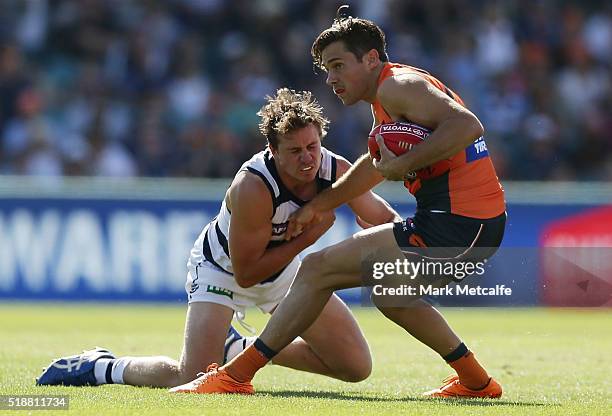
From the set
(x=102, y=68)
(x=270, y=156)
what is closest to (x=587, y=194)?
(x=102, y=68)

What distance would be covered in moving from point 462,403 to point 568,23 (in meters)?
13.1

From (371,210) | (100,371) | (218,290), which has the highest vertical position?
(371,210)

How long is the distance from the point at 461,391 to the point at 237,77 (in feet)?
37.4

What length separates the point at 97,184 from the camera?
15102mm

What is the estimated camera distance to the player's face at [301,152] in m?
7.25

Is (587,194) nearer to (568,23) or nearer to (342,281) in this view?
(568,23)

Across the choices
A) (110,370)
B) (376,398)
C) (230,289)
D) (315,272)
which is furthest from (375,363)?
(315,272)

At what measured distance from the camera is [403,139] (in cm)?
665

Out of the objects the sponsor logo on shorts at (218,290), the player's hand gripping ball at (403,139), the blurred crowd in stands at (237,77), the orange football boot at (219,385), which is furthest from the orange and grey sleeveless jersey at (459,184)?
the blurred crowd in stands at (237,77)

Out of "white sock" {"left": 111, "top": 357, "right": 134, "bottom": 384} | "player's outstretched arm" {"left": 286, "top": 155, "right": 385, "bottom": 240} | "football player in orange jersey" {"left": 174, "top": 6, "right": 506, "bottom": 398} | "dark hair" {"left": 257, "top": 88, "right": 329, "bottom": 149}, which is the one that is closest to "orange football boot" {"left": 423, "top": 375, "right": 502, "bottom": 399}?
"football player in orange jersey" {"left": 174, "top": 6, "right": 506, "bottom": 398}

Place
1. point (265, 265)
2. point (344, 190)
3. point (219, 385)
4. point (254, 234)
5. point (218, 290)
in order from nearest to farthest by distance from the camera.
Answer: point (219, 385) → point (344, 190) → point (254, 234) → point (265, 265) → point (218, 290)

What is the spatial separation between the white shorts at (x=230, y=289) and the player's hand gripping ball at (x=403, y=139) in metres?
1.50

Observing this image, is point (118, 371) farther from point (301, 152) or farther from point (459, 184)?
point (459, 184)

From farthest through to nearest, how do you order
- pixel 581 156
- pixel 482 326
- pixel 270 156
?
1. pixel 581 156
2. pixel 482 326
3. pixel 270 156
